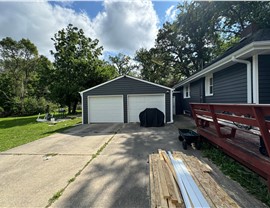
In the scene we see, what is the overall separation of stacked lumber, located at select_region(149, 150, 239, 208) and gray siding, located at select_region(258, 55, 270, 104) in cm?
372

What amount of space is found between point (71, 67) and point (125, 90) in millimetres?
9715

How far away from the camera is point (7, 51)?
2469 cm

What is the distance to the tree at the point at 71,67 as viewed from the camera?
17719mm

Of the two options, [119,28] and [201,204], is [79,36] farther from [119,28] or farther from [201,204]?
[201,204]

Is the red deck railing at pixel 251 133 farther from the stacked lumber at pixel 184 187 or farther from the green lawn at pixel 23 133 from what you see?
the green lawn at pixel 23 133

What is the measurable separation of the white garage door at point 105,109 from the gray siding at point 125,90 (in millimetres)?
293

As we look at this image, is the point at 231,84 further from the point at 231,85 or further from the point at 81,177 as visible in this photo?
the point at 81,177

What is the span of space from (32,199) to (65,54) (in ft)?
59.8

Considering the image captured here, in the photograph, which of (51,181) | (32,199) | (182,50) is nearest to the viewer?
(32,199)

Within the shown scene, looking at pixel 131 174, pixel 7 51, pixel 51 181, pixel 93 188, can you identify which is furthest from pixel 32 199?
pixel 7 51

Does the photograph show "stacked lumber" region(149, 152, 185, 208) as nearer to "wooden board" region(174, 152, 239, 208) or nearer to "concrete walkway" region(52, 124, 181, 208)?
"concrete walkway" region(52, 124, 181, 208)

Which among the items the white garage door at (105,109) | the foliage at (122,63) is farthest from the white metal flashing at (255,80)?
the foliage at (122,63)

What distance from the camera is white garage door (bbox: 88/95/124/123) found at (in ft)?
37.6

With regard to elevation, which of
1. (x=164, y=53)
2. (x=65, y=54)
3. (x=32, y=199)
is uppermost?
(x=164, y=53)
